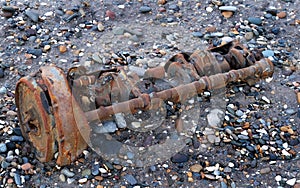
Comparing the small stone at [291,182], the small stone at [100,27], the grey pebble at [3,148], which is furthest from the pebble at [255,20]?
the grey pebble at [3,148]

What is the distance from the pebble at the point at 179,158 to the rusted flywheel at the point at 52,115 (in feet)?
1.77

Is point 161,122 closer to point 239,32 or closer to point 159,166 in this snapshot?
point 159,166

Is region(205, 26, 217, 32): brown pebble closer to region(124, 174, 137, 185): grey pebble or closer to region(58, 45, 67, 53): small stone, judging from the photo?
region(58, 45, 67, 53): small stone

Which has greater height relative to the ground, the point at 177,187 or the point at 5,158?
the point at 5,158

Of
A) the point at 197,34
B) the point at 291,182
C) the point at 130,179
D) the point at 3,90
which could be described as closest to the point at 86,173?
the point at 130,179

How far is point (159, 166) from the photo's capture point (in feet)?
10.7

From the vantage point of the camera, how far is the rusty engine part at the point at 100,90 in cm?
288

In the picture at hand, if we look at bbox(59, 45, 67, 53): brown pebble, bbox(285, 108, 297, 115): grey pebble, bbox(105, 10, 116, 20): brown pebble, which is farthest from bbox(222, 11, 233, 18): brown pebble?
bbox(59, 45, 67, 53): brown pebble

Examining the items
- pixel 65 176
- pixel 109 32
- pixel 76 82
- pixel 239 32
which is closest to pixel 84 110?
pixel 76 82

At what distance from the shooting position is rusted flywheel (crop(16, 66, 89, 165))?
2.85 m

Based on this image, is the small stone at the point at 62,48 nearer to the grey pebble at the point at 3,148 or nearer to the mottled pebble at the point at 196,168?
the grey pebble at the point at 3,148

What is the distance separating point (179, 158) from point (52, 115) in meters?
0.84

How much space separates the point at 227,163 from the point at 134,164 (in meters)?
0.55

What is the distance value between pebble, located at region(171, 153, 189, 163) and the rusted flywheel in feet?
1.77
